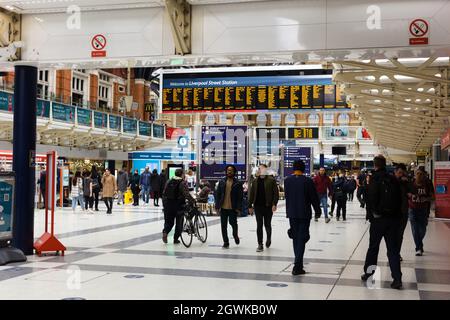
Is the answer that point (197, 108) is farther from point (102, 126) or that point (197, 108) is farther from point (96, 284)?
point (102, 126)

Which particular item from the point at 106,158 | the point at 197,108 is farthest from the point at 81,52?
the point at 106,158

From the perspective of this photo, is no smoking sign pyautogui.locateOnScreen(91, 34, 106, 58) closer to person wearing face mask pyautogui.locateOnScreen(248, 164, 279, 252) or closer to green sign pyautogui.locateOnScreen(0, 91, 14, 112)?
person wearing face mask pyautogui.locateOnScreen(248, 164, 279, 252)

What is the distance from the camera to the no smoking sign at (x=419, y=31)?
6969 mm

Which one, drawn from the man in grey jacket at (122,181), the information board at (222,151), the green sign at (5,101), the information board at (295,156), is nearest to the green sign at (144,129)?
the man in grey jacket at (122,181)

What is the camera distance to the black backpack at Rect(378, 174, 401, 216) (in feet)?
22.0

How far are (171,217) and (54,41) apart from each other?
152 inches

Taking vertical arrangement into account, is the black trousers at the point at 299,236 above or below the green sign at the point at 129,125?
below

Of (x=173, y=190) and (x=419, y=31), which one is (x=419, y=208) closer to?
(x=419, y=31)

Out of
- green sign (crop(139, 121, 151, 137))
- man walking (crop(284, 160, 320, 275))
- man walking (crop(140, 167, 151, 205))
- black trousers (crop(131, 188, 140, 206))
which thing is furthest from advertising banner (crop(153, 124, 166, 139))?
man walking (crop(284, 160, 320, 275))

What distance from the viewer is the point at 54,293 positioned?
5.99m

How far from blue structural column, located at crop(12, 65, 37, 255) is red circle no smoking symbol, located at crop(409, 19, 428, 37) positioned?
19.2ft

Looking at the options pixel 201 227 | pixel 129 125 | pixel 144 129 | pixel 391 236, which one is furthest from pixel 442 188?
pixel 144 129

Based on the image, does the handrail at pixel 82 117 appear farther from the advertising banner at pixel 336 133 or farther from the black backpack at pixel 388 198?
the black backpack at pixel 388 198

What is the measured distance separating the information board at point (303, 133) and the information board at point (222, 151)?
16.1 meters
